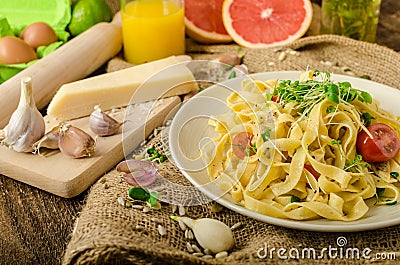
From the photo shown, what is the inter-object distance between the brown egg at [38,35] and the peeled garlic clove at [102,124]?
941mm

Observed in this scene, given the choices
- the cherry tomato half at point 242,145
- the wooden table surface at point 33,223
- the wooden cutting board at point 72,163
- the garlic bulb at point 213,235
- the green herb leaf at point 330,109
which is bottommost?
the wooden table surface at point 33,223

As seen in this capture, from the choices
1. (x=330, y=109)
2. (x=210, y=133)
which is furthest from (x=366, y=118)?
(x=210, y=133)

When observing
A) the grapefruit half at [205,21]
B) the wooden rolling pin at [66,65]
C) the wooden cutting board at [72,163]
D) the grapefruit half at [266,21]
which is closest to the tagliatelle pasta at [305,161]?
the wooden cutting board at [72,163]

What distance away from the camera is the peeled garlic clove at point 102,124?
242 centimetres

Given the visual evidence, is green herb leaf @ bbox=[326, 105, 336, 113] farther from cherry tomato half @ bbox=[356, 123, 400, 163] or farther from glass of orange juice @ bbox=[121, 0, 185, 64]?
glass of orange juice @ bbox=[121, 0, 185, 64]

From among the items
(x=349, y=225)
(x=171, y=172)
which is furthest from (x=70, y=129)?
(x=349, y=225)

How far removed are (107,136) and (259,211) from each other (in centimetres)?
82

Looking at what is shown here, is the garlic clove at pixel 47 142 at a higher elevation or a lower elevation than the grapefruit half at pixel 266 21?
lower

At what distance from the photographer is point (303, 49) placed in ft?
10.4

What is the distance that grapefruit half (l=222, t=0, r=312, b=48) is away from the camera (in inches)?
126

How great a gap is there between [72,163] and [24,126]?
0.23 m

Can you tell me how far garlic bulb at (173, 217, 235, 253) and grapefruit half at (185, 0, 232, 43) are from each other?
5.47ft

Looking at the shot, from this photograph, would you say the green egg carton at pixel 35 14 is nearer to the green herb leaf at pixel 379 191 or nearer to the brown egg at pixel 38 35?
the brown egg at pixel 38 35

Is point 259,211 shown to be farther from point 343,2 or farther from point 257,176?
point 343,2
